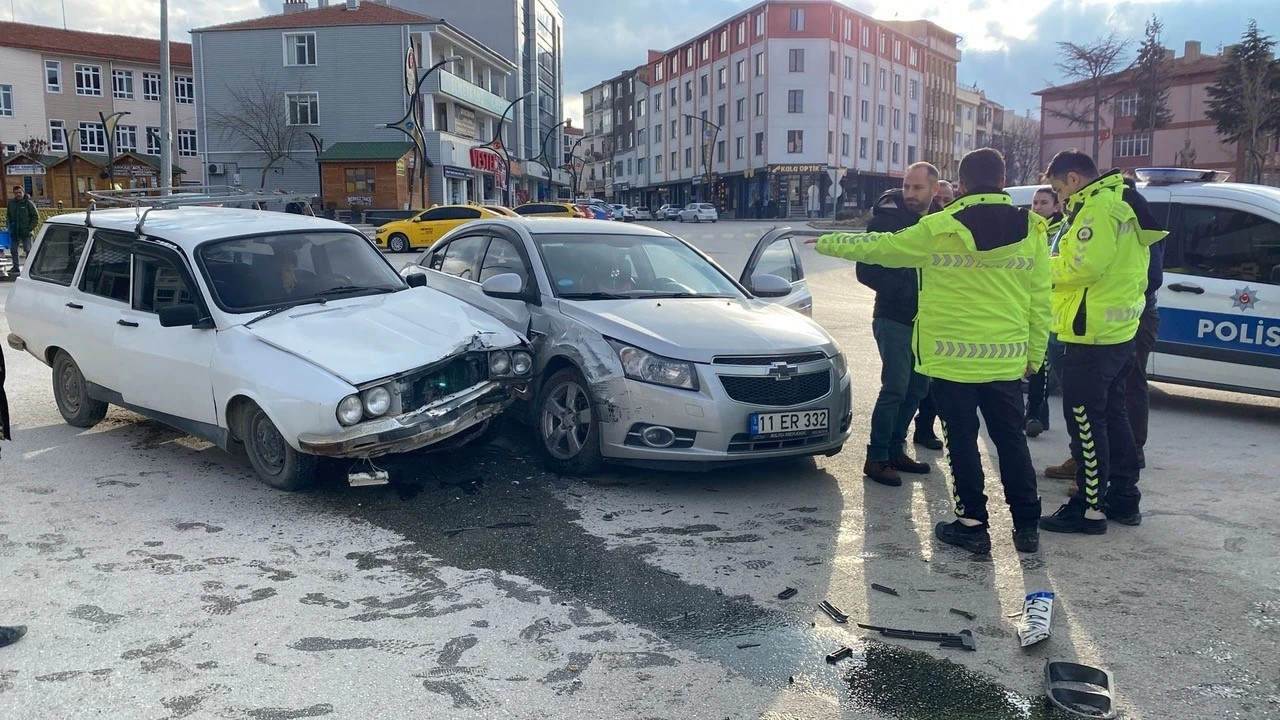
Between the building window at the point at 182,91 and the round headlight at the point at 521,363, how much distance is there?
2661 inches

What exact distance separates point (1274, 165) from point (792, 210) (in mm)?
29325

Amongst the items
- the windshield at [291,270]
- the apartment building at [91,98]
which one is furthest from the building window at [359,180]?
the windshield at [291,270]

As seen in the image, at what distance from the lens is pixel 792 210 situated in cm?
7075

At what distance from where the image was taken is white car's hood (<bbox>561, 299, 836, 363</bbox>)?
227 inches

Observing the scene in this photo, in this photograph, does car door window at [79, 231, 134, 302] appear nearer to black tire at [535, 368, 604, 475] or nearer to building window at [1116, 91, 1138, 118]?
black tire at [535, 368, 604, 475]

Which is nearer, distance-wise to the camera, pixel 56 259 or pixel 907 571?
pixel 907 571

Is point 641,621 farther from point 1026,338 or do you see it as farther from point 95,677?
point 1026,338

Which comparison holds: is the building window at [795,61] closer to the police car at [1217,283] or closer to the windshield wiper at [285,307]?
the police car at [1217,283]

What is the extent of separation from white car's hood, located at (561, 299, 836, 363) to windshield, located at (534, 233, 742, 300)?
0.25 meters

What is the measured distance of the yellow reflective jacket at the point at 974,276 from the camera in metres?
4.79

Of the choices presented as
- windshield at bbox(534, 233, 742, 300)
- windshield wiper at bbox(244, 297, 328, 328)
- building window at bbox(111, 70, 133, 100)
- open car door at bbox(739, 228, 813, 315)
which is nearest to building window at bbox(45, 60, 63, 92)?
building window at bbox(111, 70, 133, 100)

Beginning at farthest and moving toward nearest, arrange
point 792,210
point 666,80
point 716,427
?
point 666,80 → point 792,210 → point 716,427

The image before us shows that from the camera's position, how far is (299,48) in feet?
174

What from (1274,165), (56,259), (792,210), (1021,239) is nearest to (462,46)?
(792,210)
